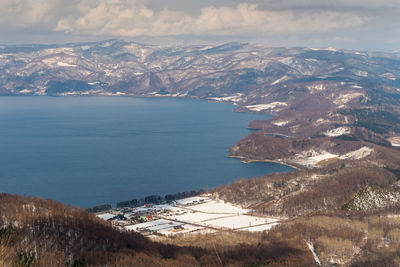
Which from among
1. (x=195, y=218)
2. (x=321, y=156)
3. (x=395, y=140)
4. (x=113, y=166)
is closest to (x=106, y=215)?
(x=195, y=218)

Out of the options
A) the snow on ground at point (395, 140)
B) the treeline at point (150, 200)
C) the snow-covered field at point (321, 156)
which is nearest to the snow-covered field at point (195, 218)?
the treeline at point (150, 200)

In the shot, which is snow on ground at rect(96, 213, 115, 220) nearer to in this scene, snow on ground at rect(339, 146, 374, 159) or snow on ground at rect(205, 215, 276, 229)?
snow on ground at rect(205, 215, 276, 229)

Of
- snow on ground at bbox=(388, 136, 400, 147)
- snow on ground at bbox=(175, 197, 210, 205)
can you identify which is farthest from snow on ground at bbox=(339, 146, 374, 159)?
snow on ground at bbox=(175, 197, 210, 205)

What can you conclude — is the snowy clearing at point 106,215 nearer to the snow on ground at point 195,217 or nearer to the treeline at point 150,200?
the treeline at point 150,200

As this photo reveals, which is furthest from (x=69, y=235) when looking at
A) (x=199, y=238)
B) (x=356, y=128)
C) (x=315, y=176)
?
(x=356, y=128)

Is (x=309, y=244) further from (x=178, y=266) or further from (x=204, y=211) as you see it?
(x=204, y=211)
